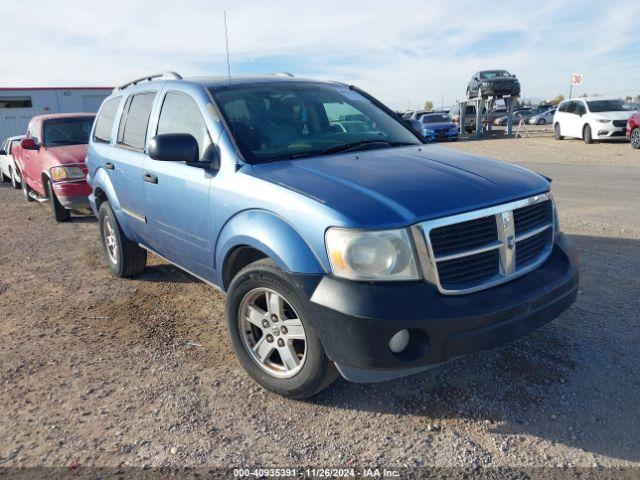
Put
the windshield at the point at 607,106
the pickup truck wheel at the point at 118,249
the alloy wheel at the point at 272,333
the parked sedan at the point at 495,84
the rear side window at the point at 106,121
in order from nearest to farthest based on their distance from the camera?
the alloy wheel at the point at 272,333 → the pickup truck wheel at the point at 118,249 → the rear side window at the point at 106,121 → the windshield at the point at 607,106 → the parked sedan at the point at 495,84

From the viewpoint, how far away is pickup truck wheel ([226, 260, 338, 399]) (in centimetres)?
282

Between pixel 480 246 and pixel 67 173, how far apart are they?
7.07 metres

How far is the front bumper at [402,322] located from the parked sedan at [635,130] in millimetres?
16366

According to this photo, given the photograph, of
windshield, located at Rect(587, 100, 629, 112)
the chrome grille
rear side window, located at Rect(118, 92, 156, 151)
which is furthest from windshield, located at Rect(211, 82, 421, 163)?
windshield, located at Rect(587, 100, 629, 112)

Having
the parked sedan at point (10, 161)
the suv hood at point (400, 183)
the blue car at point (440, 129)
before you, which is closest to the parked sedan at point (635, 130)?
the blue car at point (440, 129)

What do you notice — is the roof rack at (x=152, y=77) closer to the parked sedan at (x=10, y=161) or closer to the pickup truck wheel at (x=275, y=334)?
the pickup truck wheel at (x=275, y=334)

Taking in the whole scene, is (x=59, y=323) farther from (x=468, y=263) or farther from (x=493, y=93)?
(x=493, y=93)

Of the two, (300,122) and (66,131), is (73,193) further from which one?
(300,122)

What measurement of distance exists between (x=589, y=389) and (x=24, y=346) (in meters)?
3.91

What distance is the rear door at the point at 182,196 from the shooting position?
11.6 ft

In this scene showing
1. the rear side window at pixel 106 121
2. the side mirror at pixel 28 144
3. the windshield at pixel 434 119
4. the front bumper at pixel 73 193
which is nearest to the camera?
the rear side window at pixel 106 121

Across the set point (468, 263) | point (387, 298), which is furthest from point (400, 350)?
point (468, 263)

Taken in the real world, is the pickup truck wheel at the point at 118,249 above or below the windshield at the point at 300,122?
below

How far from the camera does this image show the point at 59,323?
438cm
